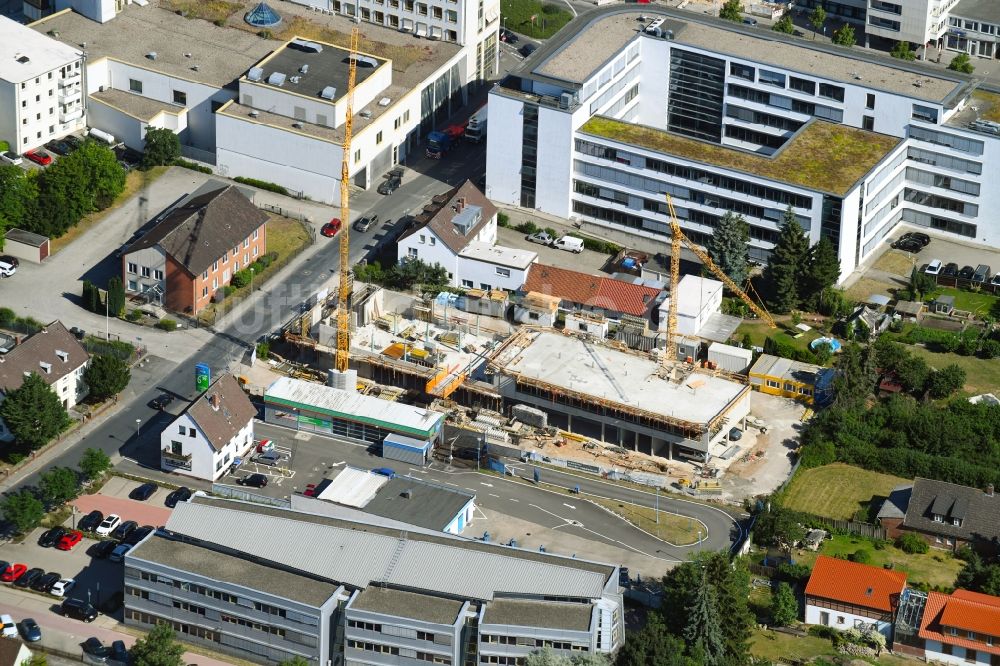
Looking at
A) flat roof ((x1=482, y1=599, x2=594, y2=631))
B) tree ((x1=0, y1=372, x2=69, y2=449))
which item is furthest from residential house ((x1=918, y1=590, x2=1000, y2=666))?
tree ((x1=0, y1=372, x2=69, y2=449))

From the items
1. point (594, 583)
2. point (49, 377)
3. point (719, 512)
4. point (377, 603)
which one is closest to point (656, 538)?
point (719, 512)

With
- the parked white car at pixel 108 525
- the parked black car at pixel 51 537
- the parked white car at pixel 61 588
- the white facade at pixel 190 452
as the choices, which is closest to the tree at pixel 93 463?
the parked white car at pixel 108 525

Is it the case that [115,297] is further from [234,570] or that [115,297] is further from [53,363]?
[234,570]

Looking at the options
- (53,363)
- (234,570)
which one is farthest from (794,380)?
(53,363)

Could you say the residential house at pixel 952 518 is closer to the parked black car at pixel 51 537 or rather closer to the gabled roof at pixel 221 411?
the gabled roof at pixel 221 411

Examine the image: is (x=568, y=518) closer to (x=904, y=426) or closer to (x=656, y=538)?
(x=656, y=538)

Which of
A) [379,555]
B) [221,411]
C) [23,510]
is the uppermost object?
[379,555]
